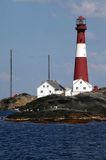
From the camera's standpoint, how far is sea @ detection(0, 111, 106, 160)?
41366 millimetres

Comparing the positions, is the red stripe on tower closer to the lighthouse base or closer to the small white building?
the lighthouse base

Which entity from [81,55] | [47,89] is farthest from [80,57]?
[47,89]

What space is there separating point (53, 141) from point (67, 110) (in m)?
27.2

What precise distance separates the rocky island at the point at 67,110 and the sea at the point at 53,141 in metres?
3.57

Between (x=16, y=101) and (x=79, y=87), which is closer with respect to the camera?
(x=79, y=87)

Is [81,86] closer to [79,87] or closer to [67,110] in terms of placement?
[79,87]

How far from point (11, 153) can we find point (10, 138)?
13.6 m

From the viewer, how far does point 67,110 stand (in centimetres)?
7938

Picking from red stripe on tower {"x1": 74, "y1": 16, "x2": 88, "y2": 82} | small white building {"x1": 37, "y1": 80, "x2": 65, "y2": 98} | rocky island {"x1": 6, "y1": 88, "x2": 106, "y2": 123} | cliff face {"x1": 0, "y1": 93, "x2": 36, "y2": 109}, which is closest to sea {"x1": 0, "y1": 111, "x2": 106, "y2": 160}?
rocky island {"x1": 6, "y1": 88, "x2": 106, "y2": 123}

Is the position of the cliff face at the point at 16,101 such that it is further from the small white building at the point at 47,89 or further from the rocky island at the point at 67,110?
the rocky island at the point at 67,110

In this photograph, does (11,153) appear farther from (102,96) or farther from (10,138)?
(102,96)

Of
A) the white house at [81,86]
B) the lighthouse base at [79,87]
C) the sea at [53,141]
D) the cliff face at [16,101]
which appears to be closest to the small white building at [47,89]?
the lighthouse base at [79,87]

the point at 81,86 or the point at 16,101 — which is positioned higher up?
the point at 81,86

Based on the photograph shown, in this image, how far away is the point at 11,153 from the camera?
42781 millimetres
